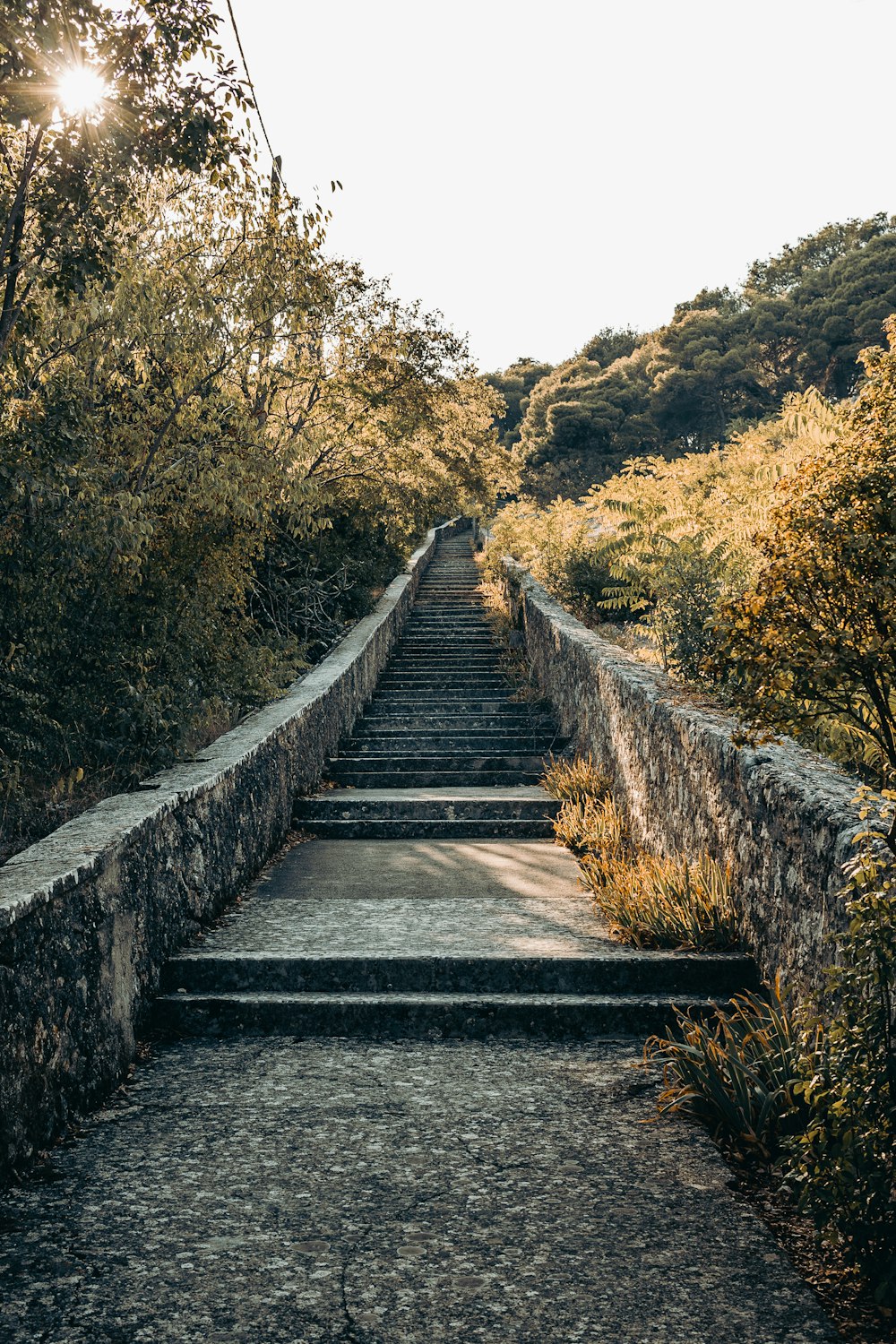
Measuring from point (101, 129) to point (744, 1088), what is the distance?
5.44m

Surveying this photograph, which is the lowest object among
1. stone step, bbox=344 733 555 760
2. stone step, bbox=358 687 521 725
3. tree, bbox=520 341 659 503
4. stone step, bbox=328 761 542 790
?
stone step, bbox=328 761 542 790

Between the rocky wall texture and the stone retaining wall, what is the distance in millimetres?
2268

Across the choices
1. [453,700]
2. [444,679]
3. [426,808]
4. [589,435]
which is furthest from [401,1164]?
[589,435]

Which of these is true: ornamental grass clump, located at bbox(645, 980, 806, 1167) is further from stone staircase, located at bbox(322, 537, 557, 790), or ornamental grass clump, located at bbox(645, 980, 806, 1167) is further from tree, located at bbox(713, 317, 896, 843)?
stone staircase, located at bbox(322, 537, 557, 790)

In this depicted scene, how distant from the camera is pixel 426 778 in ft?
31.8

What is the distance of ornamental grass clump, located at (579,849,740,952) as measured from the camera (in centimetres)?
496

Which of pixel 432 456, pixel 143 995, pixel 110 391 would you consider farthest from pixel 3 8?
pixel 432 456

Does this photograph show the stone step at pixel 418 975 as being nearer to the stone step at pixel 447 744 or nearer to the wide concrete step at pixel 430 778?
the wide concrete step at pixel 430 778

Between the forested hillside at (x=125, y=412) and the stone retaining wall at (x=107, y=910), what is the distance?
19.9 inches

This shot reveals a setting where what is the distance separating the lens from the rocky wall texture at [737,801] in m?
3.90

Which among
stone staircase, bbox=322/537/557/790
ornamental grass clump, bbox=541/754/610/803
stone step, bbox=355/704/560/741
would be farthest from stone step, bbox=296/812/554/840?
stone step, bbox=355/704/560/741

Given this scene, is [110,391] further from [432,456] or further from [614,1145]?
[432,456]

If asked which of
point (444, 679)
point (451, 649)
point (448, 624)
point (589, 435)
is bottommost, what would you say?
point (444, 679)

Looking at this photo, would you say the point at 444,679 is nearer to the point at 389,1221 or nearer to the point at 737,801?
the point at 737,801
